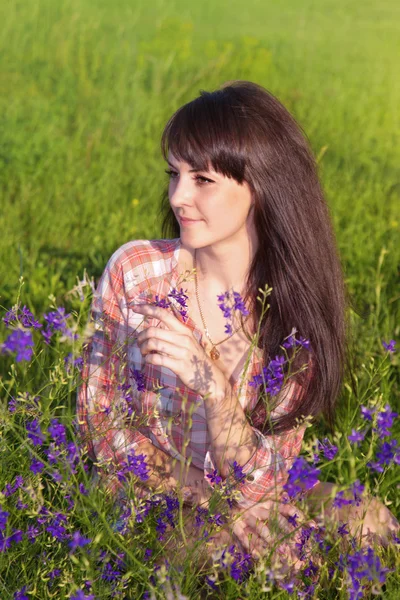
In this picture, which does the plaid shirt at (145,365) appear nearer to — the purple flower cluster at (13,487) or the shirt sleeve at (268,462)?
the shirt sleeve at (268,462)

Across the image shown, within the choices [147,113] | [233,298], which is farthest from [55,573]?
[147,113]

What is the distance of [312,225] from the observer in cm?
302

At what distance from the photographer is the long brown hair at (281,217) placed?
110 inches

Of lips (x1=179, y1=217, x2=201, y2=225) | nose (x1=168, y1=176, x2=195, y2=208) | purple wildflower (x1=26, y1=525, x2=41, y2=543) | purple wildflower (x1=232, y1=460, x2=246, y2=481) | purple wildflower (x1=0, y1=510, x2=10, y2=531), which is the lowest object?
purple wildflower (x1=26, y1=525, x2=41, y2=543)

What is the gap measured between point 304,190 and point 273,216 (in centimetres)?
17

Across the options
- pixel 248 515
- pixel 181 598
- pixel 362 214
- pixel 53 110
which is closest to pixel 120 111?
pixel 53 110

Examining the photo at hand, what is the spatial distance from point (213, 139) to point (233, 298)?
0.56 metres

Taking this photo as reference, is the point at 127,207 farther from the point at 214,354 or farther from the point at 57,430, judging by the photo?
the point at 57,430

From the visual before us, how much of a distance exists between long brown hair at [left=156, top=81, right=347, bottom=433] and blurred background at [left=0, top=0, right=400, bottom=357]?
0.83 metres

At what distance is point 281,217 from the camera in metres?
2.92

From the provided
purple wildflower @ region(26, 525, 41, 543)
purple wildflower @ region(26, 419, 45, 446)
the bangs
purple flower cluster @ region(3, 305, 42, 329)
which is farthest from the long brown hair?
purple wildflower @ region(26, 419, 45, 446)

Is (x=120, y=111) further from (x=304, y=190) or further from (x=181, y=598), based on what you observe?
(x=181, y=598)

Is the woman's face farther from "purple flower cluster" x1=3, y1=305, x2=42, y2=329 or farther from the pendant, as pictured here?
"purple flower cluster" x1=3, y1=305, x2=42, y2=329

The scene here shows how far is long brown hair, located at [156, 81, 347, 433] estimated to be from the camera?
278 cm
